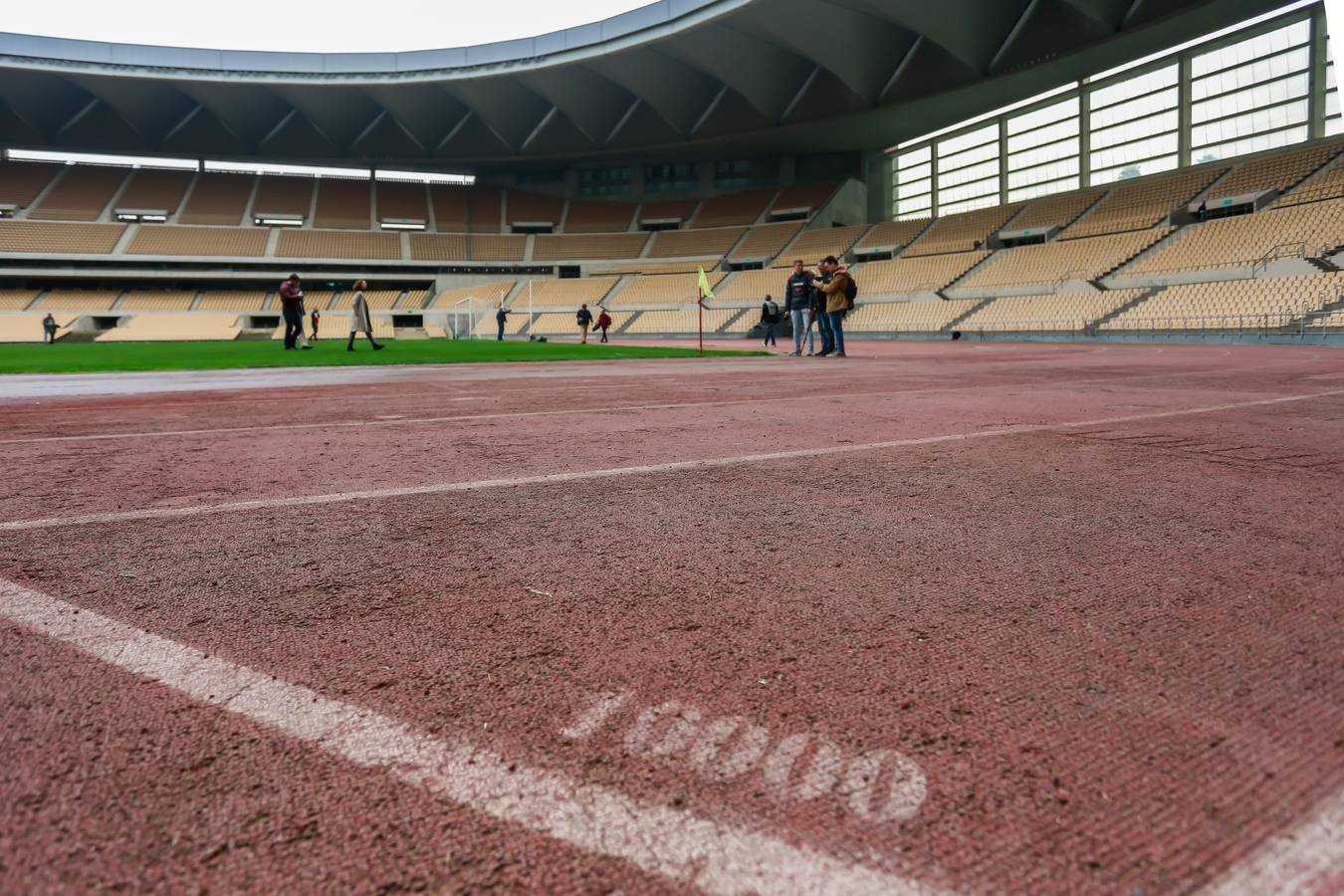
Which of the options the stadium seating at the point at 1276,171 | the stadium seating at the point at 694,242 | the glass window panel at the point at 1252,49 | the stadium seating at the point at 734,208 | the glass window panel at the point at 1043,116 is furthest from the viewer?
the stadium seating at the point at 734,208

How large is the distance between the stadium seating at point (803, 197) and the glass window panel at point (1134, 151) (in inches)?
682

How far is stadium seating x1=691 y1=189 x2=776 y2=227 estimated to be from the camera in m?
55.0

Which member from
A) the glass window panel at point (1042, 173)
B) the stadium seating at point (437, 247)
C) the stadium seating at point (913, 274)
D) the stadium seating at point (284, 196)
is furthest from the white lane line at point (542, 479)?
the stadium seating at point (284, 196)

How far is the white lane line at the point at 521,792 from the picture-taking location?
90cm

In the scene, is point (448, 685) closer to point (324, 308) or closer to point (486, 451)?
point (486, 451)

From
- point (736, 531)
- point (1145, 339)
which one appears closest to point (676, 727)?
point (736, 531)

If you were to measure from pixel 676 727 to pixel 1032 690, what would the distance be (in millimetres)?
607

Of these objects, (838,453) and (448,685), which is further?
(838,453)

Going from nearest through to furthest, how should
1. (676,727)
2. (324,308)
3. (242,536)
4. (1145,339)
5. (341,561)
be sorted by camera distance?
1. (676,727)
2. (341,561)
3. (242,536)
4. (1145,339)
5. (324,308)

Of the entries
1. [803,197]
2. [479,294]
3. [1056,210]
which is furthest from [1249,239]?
[479,294]

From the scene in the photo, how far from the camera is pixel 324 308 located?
165ft

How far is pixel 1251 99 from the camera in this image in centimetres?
3219

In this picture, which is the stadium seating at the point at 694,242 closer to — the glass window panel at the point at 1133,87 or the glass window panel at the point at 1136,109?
the glass window panel at the point at 1136,109

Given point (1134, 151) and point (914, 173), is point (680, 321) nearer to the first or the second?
point (914, 173)
